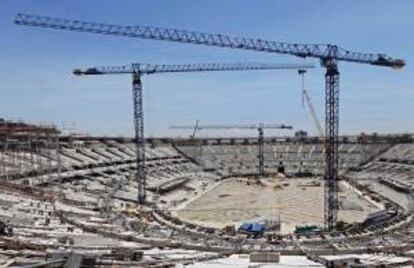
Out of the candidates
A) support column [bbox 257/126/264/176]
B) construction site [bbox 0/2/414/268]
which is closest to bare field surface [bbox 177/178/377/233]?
construction site [bbox 0/2/414/268]

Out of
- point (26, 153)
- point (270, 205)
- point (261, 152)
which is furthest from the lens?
point (261, 152)

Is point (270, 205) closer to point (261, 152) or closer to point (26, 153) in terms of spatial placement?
point (26, 153)

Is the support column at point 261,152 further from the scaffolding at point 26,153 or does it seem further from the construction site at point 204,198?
the scaffolding at point 26,153

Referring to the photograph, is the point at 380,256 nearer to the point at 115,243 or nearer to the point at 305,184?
the point at 115,243

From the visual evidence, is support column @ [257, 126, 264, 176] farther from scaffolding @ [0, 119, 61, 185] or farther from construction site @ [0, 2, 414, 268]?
scaffolding @ [0, 119, 61, 185]

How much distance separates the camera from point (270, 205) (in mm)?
67375

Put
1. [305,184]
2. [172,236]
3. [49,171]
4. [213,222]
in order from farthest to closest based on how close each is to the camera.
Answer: [305,184] < [49,171] < [213,222] < [172,236]

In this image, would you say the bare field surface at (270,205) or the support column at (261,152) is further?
the support column at (261,152)

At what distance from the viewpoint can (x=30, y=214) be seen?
1673 inches

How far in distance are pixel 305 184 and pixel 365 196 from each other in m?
17.9

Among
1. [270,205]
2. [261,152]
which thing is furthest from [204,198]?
[261,152]

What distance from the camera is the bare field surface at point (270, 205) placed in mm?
57219

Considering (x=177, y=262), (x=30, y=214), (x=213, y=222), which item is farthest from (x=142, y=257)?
(x=213, y=222)

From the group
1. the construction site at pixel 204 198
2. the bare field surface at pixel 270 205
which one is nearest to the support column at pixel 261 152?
the construction site at pixel 204 198
